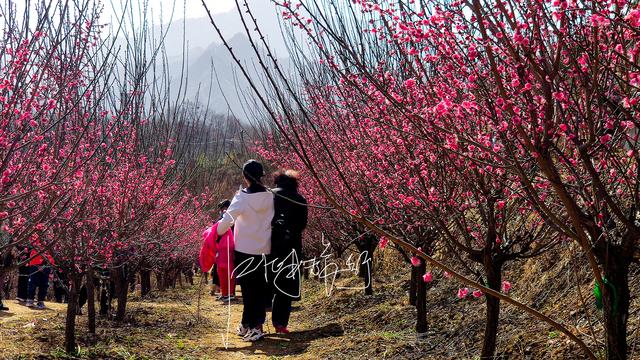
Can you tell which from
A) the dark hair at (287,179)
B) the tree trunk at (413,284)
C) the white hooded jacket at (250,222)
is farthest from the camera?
the tree trunk at (413,284)

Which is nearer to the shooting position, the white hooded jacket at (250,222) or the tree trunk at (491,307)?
the tree trunk at (491,307)

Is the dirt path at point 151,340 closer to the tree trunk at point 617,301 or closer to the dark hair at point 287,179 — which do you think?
the dark hair at point 287,179

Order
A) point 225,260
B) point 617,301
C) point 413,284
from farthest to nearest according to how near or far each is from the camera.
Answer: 1. point 413,284
2. point 225,260
3. point 617,301

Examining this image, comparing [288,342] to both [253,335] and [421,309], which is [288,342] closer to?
[253,335]

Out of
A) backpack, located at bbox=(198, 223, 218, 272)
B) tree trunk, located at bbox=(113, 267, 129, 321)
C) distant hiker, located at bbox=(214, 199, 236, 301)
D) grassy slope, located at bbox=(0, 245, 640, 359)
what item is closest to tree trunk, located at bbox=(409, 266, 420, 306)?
grassy slope, located at bbox=(0, 245, 640, 359)

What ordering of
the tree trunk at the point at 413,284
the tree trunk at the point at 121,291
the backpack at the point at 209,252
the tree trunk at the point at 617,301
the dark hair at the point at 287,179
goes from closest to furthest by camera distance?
1. the tree trunk at the point at 617,301
2. the dark hair at the point at 287,179
3. the backpack at the point at 209,252
4. the tree trunk at the point at 413,284
5. the tree trunk at the point at 121,291

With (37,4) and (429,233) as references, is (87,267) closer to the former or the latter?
(37,4)

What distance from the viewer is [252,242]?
7020 mm

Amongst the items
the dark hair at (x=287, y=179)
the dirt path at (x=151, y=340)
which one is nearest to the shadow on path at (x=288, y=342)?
the dirt path at (x=151, y=340)

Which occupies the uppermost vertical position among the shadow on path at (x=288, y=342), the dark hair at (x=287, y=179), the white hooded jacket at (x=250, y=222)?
the dark hair at (x=287, y=179)

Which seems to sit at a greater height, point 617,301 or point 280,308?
point 617,301

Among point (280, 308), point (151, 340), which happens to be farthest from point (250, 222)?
point (151, 340)

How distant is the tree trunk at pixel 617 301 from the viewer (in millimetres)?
2650

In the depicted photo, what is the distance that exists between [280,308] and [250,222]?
1146mm
